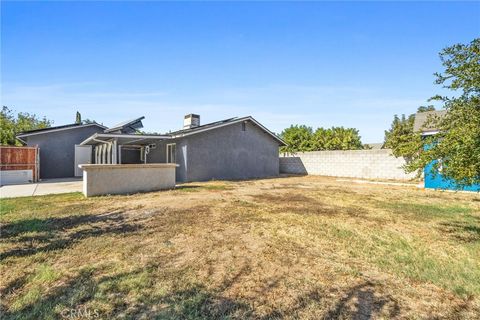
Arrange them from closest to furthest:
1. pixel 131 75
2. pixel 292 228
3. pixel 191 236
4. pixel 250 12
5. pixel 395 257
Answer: pixel 395 257
pixel 191 236
pixel 292 228
pixel 250 12
pixel 131 75

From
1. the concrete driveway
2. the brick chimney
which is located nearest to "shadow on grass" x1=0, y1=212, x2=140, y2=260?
the concrete driveway

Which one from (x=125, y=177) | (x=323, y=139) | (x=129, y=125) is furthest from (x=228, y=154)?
(x=323, y=139)

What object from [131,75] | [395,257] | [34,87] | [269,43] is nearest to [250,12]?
[269,43]

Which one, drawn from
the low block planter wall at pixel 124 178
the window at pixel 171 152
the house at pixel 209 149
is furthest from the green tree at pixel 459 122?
the window at pixel 171 152

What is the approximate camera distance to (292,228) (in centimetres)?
591

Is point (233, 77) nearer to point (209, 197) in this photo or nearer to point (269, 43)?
point (269, 43)

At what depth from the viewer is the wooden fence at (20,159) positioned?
14953mm

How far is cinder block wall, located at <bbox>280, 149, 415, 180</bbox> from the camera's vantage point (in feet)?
56.3

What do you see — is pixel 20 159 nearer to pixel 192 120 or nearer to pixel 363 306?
pixel 192 120

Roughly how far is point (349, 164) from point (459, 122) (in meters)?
15.5

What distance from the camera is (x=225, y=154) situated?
17734 mm

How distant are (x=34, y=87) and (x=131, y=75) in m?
8.91

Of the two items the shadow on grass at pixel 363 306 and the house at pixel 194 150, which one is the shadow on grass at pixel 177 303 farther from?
the house at pixel 194 150

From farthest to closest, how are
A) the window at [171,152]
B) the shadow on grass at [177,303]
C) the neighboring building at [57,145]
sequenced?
the neighboring building at [57,145], the window at [171,152], the shadow on grass at [177,303]
